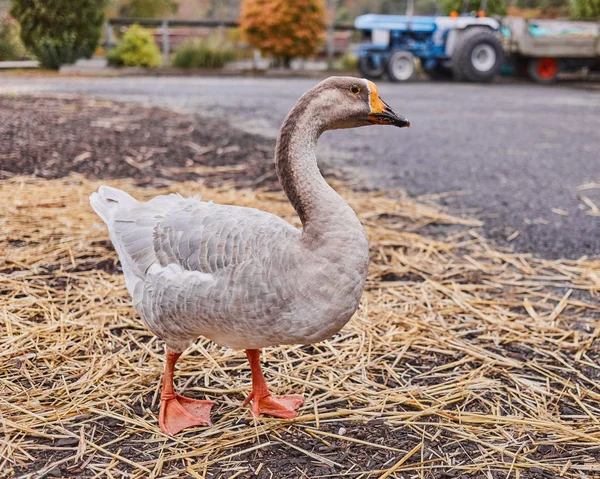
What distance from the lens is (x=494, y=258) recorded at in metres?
3.92

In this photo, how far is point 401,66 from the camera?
1566 cm

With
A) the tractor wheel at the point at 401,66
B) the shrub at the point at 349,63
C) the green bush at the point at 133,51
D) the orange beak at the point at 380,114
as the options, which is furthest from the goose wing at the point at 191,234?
the shrub at the point at 349,63

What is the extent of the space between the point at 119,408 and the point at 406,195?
3550mm

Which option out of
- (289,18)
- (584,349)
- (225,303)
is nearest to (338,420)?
(225,303)

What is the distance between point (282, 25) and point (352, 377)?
18366 millimetres

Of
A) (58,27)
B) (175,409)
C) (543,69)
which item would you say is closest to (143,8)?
(58,27)

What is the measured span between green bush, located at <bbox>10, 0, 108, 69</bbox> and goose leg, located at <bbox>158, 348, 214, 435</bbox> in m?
7.09

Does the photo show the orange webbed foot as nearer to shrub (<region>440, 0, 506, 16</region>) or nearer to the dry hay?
the dry hay

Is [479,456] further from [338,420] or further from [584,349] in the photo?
A: [584,349]

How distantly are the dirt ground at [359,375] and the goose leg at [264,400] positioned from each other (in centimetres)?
5

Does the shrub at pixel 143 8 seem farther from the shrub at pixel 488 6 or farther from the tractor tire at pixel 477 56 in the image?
the tractor tire at pixel 477 56

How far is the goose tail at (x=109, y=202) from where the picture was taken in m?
2.77

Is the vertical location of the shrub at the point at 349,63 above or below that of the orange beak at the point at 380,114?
above

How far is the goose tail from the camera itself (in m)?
2.77
